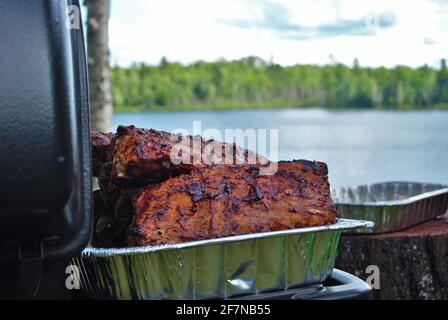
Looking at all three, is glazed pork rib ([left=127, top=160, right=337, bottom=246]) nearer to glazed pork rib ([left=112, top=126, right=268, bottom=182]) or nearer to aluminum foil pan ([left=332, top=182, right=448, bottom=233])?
glazed pork rib ([left=112, top=126, right=268, bottom=182])

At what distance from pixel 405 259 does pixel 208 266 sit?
2.86 m

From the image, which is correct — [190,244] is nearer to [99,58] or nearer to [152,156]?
[152,156]

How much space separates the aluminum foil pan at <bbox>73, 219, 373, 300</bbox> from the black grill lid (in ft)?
1.33

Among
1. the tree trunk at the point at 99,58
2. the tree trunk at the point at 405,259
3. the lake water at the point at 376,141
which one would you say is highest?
the tree trunk at the point at 99,58

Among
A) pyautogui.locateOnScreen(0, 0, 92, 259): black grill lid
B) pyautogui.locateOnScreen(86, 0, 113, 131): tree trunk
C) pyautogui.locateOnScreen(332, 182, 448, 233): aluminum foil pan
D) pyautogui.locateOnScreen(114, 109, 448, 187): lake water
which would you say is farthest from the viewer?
pyautogui.locateOnScreen(114, 109, 448, 187): lake water

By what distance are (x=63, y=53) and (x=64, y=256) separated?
1.78 ft

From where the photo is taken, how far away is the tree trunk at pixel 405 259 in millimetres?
4578

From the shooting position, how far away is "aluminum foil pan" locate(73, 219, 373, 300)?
206 cm

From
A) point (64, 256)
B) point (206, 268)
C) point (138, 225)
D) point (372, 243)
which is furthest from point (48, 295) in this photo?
point (372, 243)

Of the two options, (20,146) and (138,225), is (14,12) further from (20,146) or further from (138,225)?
(138,225)

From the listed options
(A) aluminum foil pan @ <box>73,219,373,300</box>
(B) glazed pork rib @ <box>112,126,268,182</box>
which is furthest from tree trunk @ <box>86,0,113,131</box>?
(A) aluminum foil pan @ <box>73,219,373,300</box>

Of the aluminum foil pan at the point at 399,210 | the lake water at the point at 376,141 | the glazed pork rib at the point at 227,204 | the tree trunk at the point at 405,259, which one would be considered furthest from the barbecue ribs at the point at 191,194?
the lake water at the point at 376,141

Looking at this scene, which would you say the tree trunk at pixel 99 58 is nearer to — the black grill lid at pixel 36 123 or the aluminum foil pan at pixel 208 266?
the aluminum foil pan at pixel 208 266

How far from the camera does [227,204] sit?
221 cm
